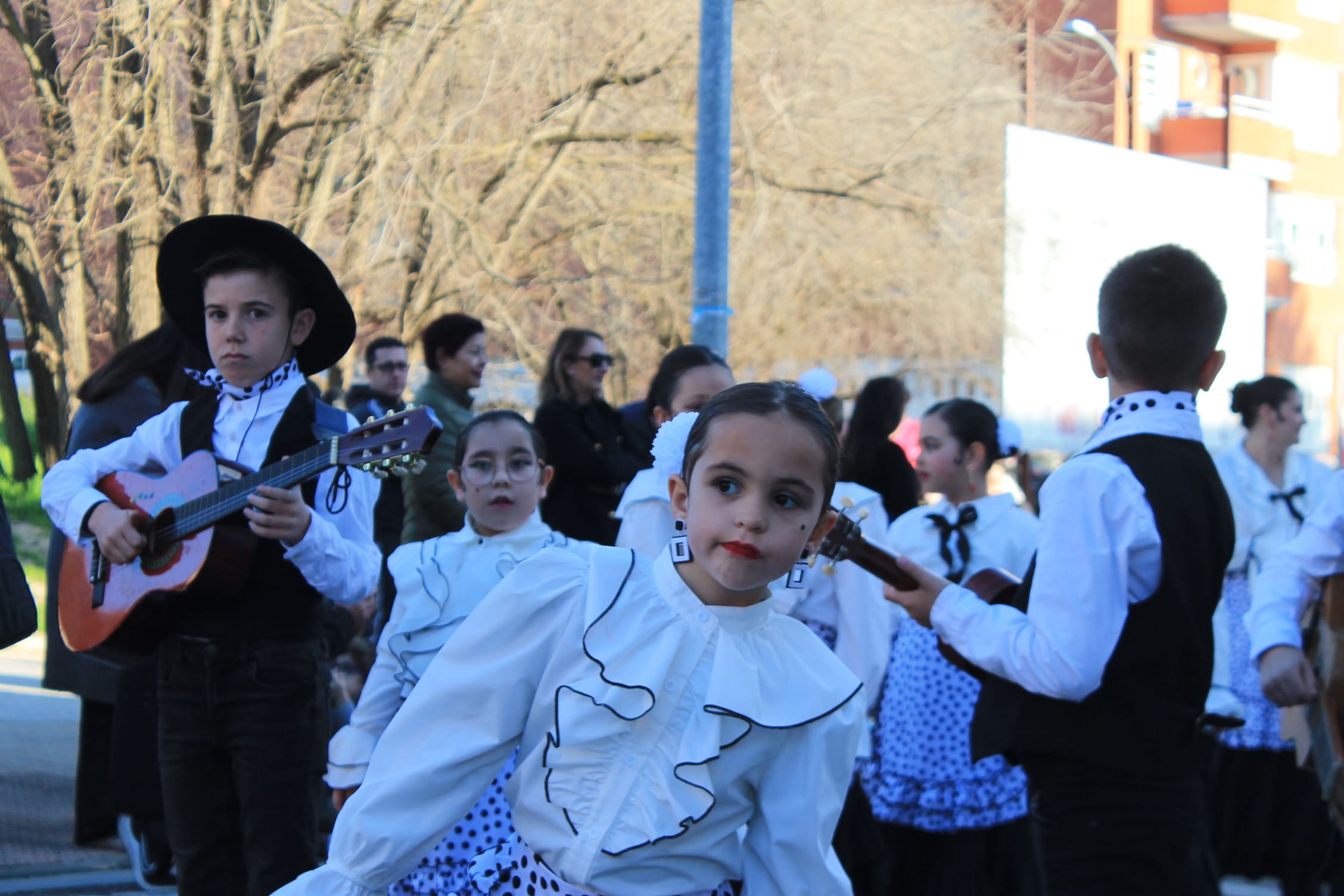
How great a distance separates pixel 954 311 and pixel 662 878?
1519 centimetres

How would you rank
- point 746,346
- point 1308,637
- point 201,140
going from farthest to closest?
point 746,346 → point 201,140 → point 1308,637

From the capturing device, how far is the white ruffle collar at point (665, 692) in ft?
7.67

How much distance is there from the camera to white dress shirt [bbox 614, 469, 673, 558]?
4.20m

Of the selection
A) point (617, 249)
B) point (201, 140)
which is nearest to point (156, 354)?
point (201, 140)

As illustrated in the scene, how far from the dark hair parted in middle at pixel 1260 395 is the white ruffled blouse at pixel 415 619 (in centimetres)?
424

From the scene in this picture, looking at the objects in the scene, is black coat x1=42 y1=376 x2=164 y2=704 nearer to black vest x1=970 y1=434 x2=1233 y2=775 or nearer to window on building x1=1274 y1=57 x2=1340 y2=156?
black vest x1=970 y1=434 x2=1233 y2=775

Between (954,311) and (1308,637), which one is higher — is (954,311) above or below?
above

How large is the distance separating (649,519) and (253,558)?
3.67 ft

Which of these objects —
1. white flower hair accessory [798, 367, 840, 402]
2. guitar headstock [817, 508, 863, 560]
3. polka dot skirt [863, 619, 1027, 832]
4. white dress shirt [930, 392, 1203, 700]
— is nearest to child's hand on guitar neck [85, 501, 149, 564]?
guitar headstock [817, 508, 863, 560]

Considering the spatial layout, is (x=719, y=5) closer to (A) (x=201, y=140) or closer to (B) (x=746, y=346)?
(A) (x=201, y=140)

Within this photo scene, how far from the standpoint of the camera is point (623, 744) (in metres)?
2.39

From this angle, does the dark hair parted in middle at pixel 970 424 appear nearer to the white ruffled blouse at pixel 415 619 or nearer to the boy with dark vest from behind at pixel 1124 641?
the white ruffled blouse at pixel 415 619

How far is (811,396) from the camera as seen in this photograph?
8.43 ft

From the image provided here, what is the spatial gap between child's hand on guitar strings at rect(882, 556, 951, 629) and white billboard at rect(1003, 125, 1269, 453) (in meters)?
12.0
